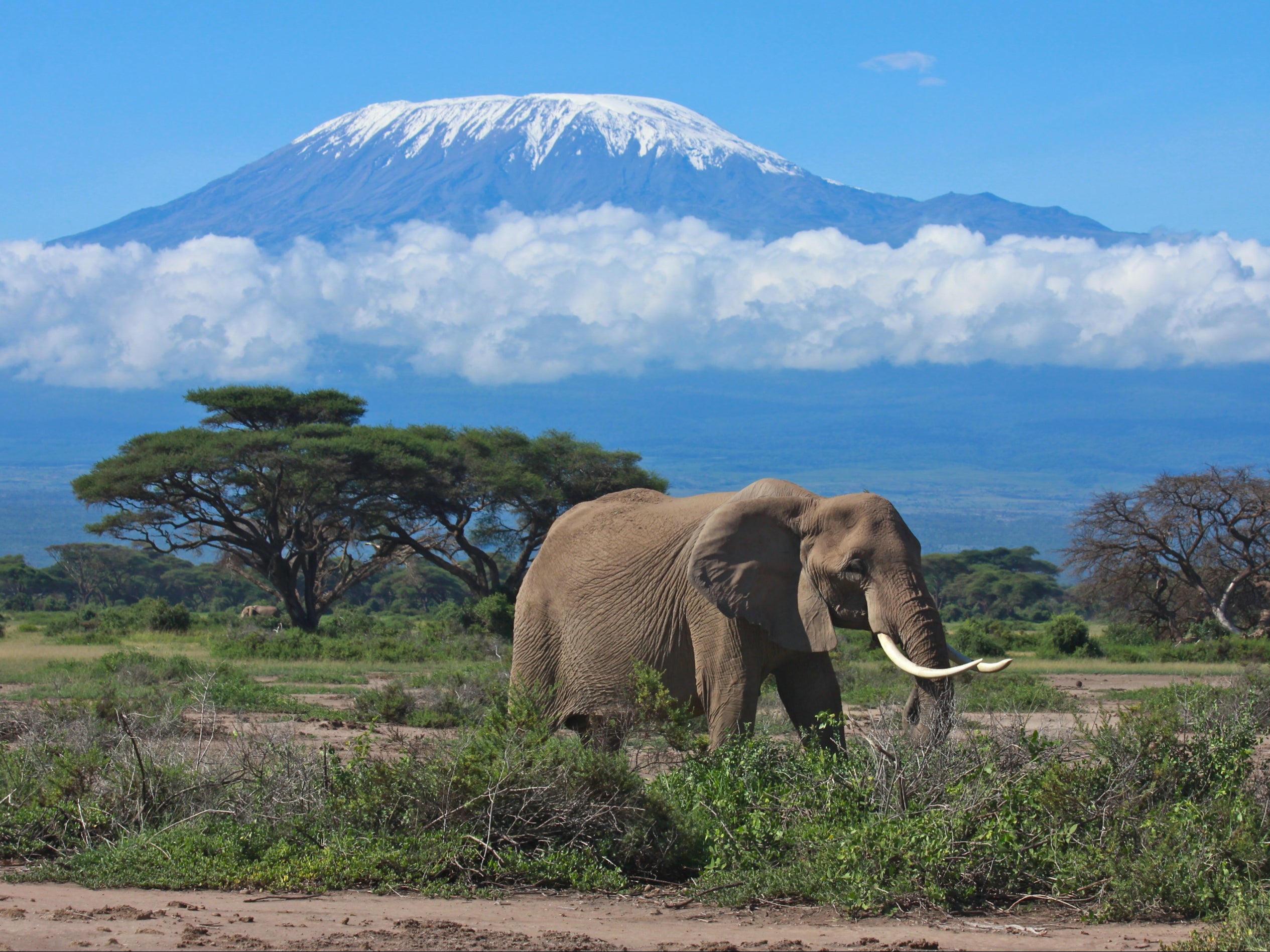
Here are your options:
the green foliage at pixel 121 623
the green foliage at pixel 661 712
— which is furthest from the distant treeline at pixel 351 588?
the green foliage at pixel 661 712

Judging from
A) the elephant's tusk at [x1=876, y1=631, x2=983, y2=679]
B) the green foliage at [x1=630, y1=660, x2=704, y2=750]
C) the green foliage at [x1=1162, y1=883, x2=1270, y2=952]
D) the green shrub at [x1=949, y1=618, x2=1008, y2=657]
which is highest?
the elephant's tusk at [x1=876, y1=631, x2=983, y2=679]

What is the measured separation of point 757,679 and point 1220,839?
2.88 m

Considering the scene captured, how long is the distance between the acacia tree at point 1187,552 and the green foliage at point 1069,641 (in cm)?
435

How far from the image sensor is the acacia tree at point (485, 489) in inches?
1441

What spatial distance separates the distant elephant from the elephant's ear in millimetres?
29662

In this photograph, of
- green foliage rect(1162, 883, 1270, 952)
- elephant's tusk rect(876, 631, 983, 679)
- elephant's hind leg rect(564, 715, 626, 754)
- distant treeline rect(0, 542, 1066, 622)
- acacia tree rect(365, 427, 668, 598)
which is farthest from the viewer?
distant treeline rect(0, 542, 1066, 622)

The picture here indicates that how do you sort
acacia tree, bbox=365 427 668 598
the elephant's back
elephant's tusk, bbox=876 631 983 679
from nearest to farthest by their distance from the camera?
elephant's tusk, bbox=876 631 983 679 → the elephant's back → acacia tree, bbox=365 427 668 598

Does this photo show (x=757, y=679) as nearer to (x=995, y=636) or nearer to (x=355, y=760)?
(x=355, y=760)

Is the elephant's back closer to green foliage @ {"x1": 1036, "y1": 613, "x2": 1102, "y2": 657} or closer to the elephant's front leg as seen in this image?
the elephant's front leg

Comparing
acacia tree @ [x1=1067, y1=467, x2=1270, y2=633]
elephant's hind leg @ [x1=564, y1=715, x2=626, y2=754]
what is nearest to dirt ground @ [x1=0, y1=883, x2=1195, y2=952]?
elephant's hind leg @ [x1=564, y1=715, x2=626, y2=754]

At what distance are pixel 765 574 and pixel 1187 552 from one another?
2755 cm

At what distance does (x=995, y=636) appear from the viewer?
1193 inches

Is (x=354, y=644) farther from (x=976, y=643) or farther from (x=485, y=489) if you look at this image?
(x=976, y=643)

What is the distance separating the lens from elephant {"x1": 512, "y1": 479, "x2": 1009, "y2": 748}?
304 inches
